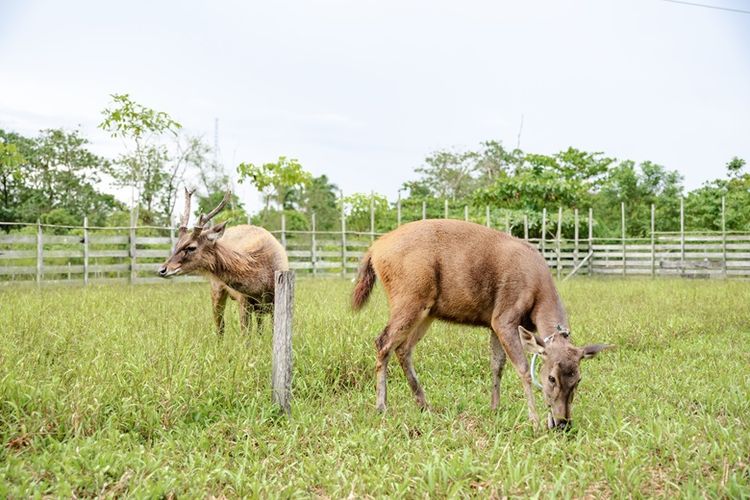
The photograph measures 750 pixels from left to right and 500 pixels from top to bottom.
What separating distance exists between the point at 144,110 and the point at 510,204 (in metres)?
14.9

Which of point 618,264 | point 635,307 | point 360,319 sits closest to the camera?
point 360,319

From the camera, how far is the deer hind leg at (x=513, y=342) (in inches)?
174

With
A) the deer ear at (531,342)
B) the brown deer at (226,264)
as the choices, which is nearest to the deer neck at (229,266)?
the brown deer at (226,264)

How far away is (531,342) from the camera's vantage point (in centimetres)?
421

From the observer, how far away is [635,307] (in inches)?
405

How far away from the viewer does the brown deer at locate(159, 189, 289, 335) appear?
6441 mm

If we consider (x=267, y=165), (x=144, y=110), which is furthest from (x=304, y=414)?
(x=267, y=165)

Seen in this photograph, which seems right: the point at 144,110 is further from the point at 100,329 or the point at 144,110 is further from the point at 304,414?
the point at 304,414

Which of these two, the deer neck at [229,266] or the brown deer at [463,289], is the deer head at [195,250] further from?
the brown deer at [463,289]

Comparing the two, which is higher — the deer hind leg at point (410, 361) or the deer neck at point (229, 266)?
the deer neck at point (229, 266)

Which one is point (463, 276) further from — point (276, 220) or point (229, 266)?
point (276, 220)

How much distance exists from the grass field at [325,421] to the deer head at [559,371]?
152mm

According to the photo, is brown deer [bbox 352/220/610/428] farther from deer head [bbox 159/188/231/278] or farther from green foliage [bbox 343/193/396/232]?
green foliage [bbox 343/193/396/232]

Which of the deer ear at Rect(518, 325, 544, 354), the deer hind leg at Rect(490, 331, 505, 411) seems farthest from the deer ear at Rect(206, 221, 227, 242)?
the deer ear at Rect(518, 325, 544, 354)
